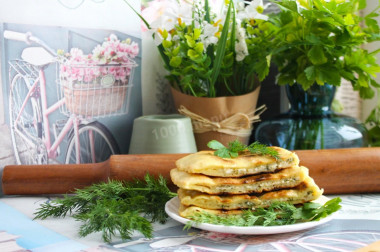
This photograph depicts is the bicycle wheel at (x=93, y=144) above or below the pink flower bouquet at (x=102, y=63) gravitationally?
below

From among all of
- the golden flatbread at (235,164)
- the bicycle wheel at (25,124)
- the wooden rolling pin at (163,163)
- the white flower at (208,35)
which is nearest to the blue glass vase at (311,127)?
the wooden rolling pin at (163,163)

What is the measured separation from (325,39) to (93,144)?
570 millimetres

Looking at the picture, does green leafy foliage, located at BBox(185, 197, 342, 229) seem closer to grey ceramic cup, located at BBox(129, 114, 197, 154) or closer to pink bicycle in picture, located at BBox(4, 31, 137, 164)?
grey ceramic cup, located at BBox(129, 114, 197, 154)

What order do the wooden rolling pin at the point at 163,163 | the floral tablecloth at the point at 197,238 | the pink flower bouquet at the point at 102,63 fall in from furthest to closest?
1. the pink flower bouquet at the point at 102,63
2. the wooden rolling pin at the point at 163,163
3. the floral tablecloth at the point at 197,238

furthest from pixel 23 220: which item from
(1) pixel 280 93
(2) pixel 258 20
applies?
(1) pixel 280 93

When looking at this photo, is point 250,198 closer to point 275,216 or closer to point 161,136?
A: point 275,216

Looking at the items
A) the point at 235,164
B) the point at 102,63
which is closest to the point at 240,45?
the point at 102,63

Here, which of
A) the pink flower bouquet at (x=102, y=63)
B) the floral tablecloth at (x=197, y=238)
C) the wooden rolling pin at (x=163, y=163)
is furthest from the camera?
the pink flower bouquet at (x=102, y=63)

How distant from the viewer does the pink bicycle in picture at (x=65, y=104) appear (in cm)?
85

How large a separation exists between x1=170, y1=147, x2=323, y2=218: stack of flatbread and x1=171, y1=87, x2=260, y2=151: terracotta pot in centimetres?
36

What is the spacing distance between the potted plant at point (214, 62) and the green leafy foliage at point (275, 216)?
15.5 inches

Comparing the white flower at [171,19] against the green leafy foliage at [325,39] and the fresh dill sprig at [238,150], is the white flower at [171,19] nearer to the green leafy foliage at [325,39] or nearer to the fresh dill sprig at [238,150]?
the green leafy foliage at [325,39]

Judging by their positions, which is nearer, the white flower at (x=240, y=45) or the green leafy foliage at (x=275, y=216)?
the green leafy foliage at (x=275, y=216)

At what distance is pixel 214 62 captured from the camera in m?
0.93
